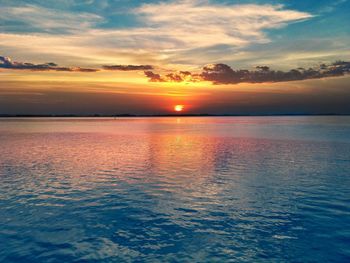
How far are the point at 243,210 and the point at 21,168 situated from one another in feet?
78.1

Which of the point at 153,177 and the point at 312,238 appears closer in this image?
the point at 312,238

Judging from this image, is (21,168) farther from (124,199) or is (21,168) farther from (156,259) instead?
(156,259)

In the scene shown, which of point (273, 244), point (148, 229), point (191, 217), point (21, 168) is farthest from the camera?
point (21, 168)

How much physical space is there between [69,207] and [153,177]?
33.2 feet

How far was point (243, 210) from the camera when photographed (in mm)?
18594

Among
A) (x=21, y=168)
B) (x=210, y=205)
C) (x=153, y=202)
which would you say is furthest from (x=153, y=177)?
(x=21, y=168)

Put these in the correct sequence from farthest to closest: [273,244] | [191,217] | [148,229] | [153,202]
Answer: [153,202], [191,217], [148,229], [273,244]

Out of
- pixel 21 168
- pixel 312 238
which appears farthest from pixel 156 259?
pixel 21 168

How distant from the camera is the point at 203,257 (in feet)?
42.1

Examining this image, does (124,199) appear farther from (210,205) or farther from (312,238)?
(312,238)

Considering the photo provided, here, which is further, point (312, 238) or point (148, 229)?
point (148, 229)

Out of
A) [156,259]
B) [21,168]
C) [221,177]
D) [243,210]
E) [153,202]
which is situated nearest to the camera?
[156,259]

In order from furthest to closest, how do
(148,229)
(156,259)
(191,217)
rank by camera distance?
1. (191,217)
2. (148,229)
3. (156,259)

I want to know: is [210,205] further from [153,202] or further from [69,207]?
[69,207]
